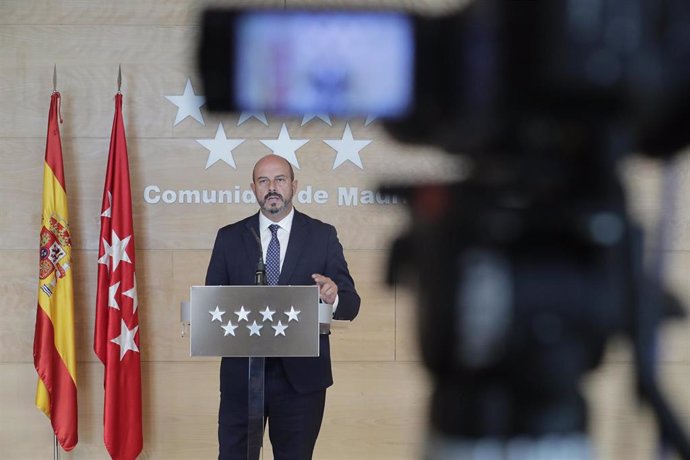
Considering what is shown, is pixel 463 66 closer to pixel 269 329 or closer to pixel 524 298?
pixel 524 298

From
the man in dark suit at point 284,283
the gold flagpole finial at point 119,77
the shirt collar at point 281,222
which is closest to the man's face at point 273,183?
the man in dark suit at point 284,283

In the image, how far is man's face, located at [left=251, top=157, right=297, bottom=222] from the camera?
278 cm

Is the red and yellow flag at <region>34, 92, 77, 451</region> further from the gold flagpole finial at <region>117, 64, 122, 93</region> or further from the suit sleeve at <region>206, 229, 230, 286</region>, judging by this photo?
the suit sleeve at <region>206, 229, 230, 286</region>

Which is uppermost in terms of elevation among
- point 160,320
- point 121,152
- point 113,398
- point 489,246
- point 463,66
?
point 463,66

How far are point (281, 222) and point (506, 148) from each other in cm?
142

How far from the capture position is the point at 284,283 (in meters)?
2.80

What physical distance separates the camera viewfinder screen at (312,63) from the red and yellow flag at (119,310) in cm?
64

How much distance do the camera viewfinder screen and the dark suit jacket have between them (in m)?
0.84

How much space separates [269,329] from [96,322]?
5.25ft

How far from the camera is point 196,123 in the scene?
3613mm

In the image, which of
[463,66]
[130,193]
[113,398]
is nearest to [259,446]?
[113,398]

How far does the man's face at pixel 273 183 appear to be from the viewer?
278 cm

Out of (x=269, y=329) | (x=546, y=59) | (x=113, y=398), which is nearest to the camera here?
(x=269, y=329)

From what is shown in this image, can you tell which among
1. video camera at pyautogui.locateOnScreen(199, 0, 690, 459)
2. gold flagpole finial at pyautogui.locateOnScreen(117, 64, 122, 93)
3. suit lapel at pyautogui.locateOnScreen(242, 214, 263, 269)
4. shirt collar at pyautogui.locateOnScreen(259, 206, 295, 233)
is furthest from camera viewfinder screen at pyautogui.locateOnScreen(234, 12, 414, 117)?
suit lapel at pyautogui.locateOnScreen(242, 214, 263, 269)
